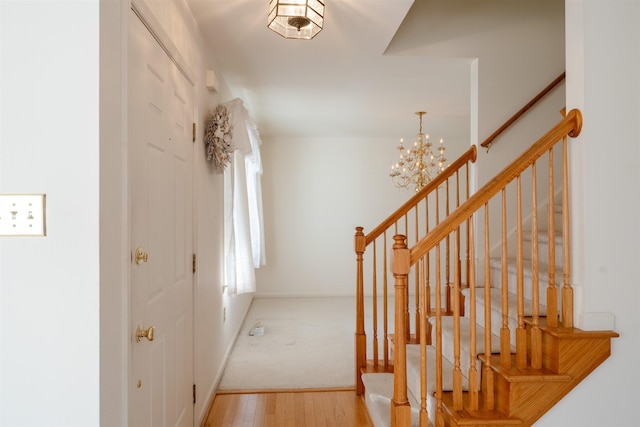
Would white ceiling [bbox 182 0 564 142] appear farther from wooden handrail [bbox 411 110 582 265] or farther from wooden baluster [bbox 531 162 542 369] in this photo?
wooden baluster [bbox 531 162 542 369]

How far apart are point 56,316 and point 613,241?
2106 millimetres

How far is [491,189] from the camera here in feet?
5.98

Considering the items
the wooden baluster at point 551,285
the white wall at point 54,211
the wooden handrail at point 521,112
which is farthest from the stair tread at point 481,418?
the wooden handrail at point 521,112

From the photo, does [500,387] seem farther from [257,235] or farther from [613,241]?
[257,235]

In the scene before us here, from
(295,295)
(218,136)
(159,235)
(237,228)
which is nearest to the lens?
(159,235)

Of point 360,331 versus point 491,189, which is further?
point 360,331

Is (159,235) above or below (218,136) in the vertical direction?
below

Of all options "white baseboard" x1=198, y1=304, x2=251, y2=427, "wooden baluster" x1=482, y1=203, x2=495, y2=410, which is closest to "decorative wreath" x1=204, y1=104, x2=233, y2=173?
"white baseboard" x1=198, y1=304, x2=251, y2=427

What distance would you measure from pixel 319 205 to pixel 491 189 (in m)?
4.71

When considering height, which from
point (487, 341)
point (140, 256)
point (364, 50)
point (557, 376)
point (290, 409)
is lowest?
point (290, 409)

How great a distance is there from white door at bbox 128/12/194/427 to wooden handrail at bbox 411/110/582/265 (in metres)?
1.09

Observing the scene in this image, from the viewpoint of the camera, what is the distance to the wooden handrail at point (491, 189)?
1.81 metres

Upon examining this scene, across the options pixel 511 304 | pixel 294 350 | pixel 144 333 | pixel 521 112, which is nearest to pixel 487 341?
pixel 511 304

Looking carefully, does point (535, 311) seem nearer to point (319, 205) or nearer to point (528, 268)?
point (528, 268)
